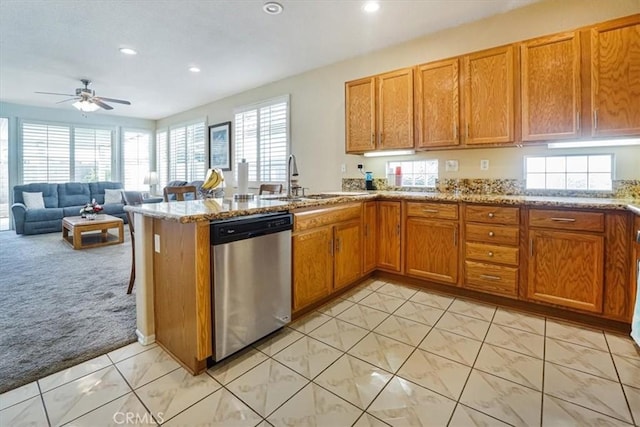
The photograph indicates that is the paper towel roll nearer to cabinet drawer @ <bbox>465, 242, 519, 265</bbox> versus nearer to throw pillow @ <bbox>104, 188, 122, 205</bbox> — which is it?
cabinet drawer @ <bbox>465, 242, 519, 265</bbox>

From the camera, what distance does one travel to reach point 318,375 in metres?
1.78

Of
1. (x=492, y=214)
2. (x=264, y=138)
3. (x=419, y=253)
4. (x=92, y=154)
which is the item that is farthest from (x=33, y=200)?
(x=492, y=214)

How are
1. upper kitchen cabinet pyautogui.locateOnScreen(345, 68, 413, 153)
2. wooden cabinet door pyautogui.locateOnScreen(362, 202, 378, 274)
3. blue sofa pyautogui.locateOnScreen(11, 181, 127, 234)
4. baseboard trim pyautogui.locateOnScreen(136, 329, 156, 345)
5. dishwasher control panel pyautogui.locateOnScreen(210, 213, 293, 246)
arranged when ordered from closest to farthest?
dishwasher control panel pyautogui.locateOnScreen(210, 213, 293, 246)
baseboard trim pyautogui.locateOnScreen(136, 329, 156, 345)
wooden cabinet door pyautogui.locateOnScreen(362, 202, 378, 274)
upper kitchen cabinet pyautogui.locateOnScreen(345, 68, 413, 153)
blue sofa pyautogui.locateOnScreen(11, 181, 127, 234)

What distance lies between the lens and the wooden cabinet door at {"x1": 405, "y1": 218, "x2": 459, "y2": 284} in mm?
2881

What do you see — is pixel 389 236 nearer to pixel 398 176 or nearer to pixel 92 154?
pixel 398 176

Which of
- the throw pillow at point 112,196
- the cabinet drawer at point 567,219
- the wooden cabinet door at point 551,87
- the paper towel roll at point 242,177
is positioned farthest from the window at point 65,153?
the cabinet drawer at point 567,219

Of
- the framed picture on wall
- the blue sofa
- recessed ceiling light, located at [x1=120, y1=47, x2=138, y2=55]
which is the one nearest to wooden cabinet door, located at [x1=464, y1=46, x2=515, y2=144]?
recessed ceiling light, located at [x1=120, y1=47, x2=138, y2=55]

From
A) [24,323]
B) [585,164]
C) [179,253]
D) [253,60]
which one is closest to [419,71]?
[585,164]

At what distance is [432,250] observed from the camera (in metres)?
3.00

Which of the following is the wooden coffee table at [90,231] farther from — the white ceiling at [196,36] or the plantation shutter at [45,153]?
the plantation shutter at [45,153]

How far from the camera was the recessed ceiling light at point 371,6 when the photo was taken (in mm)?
2803

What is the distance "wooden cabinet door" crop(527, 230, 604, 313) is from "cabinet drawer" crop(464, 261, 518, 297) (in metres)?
0.12

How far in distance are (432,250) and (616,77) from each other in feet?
6.14

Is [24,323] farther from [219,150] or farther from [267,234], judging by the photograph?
[219,150]
